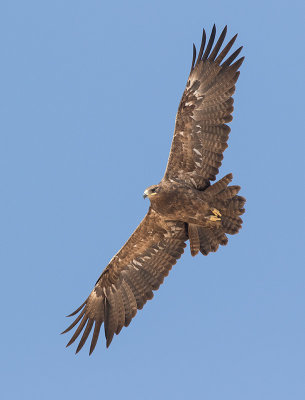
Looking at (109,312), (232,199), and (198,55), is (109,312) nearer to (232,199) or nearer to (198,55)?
(232,199)

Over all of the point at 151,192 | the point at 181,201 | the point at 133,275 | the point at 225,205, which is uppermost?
the point at 225,205

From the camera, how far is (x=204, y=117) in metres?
15.0

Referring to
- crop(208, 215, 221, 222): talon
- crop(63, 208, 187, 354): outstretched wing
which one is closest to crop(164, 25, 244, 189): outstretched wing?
crop(208, 215, 221, 222): talon

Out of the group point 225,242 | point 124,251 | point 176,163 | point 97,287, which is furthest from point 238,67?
point 97,287

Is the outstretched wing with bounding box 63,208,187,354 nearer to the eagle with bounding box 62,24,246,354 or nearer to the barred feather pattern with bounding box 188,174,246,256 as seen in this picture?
the eagle with bounding box 62,24,246,354

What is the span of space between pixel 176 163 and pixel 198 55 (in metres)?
2.12

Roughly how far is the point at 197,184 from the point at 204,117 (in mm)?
1296

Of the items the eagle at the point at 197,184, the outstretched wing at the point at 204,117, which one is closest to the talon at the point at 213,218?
the eagle at the point at 197,184

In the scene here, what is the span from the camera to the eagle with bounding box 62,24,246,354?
14875 mm

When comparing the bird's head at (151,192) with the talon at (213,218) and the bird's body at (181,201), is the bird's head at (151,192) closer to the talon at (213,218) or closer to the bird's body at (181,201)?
the bird's body at (181,201)

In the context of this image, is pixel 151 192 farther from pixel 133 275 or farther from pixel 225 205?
pixel 133 275

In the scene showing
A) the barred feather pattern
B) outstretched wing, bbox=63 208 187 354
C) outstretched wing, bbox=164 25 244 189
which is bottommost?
outstretched wing, bbox=63 208 187 354

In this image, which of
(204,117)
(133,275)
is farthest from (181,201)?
(133,275)

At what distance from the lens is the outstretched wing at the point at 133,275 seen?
52.2ft
